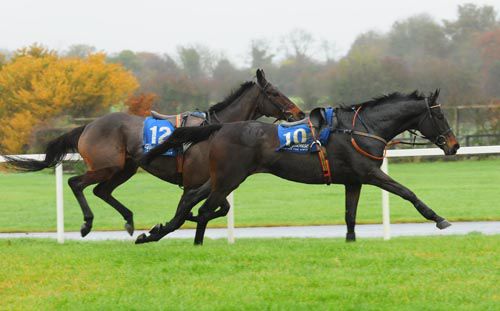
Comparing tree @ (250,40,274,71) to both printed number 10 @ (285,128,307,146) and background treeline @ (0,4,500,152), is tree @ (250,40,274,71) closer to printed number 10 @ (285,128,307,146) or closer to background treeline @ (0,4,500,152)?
background treeline @ (0,4,500,152)

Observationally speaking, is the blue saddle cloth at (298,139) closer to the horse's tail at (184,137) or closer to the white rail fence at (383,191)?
the horse's tail at (184,137)

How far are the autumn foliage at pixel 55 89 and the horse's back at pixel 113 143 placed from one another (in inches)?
950

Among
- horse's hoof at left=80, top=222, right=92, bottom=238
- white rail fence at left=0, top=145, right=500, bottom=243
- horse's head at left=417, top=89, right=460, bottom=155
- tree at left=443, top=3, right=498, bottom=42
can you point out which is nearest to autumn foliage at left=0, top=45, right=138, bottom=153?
tree at left=443, top=3, right=498, bottom=42

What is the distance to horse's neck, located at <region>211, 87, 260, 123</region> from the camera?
11430mm

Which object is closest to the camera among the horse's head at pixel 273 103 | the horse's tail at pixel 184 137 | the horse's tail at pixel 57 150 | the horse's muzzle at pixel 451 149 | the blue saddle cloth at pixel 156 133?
the horse's muzzle at pixel 451 149

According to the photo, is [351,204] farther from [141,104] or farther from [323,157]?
[141,104]

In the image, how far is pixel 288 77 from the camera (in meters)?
34.8

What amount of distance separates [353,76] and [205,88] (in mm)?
5051

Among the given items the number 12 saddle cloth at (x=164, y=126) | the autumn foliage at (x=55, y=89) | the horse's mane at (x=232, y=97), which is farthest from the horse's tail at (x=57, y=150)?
the autumn foliage at (x=55, y=89)

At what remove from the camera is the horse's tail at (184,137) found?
34.3 ft

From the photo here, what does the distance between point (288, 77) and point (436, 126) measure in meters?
24.6

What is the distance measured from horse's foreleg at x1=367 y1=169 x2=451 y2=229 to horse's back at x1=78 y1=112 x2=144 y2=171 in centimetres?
295

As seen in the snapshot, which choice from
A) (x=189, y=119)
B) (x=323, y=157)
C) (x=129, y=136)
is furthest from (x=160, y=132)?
(x=323, y=157)

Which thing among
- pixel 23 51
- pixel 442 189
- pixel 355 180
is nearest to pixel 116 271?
pixel 355 180
